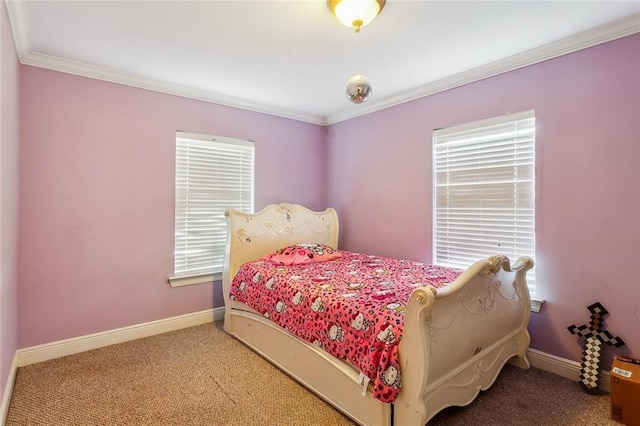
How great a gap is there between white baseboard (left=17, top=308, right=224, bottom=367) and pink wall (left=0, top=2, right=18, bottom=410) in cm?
18

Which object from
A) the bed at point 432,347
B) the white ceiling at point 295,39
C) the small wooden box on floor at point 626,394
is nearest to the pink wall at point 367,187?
the white ceiling at point 295,39

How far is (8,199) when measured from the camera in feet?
6.48

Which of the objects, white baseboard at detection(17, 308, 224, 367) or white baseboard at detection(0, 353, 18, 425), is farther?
white baseboard at detection(17, 308, 224, 367)

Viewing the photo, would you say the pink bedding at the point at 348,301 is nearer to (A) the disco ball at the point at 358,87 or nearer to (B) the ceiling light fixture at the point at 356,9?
(A) the disco ball at the point at 358,87

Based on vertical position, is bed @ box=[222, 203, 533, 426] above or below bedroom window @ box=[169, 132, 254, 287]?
below

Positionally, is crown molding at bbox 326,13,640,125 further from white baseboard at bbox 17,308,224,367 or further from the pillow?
white baseboard at bbox 17,308,224,367

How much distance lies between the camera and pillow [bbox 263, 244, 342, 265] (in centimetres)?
303

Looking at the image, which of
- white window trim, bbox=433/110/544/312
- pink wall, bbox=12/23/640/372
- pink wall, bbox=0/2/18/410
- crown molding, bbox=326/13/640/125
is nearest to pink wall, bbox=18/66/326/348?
pink wall, bbox=12/23/640/372

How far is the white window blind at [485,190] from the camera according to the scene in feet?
8.16

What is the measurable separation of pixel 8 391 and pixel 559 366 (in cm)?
368

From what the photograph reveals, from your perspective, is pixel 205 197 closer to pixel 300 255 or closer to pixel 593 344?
pixel 300 255

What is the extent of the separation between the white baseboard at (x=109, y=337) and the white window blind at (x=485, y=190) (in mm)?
2476

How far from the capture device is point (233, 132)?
3.49 metres

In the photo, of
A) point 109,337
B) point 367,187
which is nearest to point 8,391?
point 109,337
